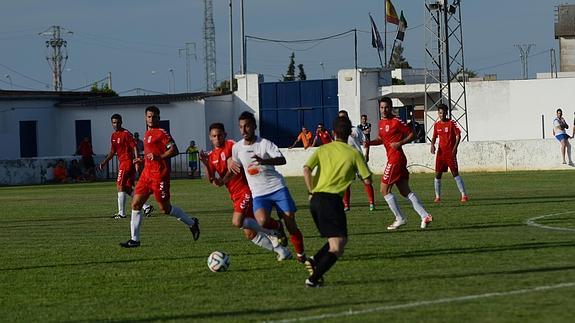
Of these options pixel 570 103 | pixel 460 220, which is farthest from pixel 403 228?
pixel 570 103

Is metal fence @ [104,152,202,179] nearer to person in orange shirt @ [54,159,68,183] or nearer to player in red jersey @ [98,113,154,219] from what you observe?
person in orange shirt @ [54,159,68,183]

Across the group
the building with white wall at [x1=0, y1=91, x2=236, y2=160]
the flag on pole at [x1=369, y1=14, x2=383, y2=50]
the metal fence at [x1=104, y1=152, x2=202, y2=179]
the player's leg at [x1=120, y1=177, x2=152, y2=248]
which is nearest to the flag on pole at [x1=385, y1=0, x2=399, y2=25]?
the flag on pole at [x1=369, y1=14, x2=383, y2=50]

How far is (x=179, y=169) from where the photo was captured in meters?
59.3

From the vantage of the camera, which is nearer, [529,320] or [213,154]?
[529,320]

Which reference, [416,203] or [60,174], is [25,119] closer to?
[60,174]

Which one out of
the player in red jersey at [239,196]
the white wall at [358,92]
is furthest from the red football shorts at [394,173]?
the white wall at [358,92]

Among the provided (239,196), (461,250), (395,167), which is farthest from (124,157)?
(461,250)

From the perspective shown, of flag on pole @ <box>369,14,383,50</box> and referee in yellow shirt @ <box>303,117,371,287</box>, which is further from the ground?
flag on pole @ <box>369,14,383,50</box>

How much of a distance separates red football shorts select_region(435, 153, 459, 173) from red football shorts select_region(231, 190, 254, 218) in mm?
11366

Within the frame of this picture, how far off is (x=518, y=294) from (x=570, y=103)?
4942 cm

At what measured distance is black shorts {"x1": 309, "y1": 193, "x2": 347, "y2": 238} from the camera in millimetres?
11879

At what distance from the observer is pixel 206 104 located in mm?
64188

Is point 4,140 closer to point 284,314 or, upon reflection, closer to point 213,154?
point 213,154

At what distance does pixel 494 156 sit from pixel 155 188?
26.9 meters
